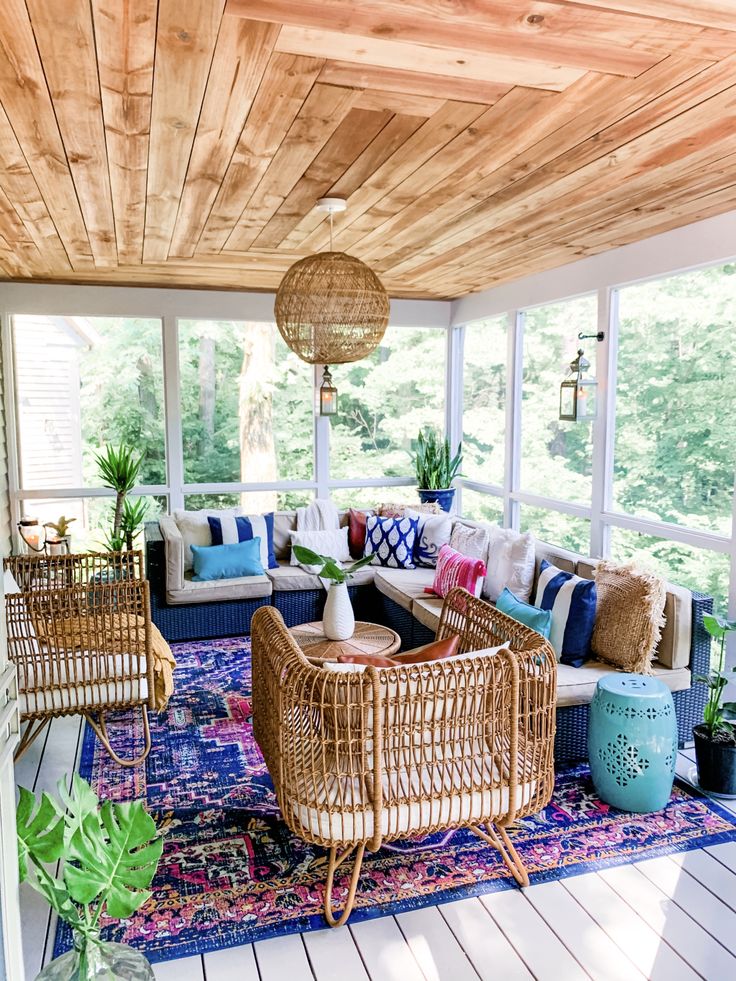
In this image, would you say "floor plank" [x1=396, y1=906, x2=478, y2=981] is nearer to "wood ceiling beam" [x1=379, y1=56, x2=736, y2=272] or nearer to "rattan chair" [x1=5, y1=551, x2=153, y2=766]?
"rattan chair" [x1=5, y1=551, x2=153, y2=766]

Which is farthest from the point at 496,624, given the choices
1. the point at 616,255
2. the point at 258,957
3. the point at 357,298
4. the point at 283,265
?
the point at 283,265

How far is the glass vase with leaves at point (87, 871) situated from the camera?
58.4 inches

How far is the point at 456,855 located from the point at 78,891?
1.66 metres

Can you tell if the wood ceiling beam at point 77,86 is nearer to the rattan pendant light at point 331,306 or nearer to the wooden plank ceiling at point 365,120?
the wooden plank ceiling at point 365,120

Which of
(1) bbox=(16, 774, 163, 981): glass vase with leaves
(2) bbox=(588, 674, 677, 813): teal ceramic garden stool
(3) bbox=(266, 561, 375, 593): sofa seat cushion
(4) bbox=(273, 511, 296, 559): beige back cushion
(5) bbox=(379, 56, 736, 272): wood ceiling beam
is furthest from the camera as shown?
(4) bbox=(273, 511, 296, 559): beige back cushion

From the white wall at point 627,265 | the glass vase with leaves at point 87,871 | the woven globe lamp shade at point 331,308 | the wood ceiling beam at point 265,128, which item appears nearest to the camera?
the glass vase with leaves at point 87,871

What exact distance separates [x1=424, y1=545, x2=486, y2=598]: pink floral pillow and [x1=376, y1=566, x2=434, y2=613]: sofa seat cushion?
0.39 feet

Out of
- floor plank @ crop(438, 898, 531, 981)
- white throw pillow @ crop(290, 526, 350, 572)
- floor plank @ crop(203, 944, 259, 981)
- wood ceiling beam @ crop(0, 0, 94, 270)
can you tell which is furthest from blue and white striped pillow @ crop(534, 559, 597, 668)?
wood ceiling beam @ crop(0, 0, 94, 270)

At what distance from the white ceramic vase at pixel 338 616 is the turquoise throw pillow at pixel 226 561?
1208 millimetres

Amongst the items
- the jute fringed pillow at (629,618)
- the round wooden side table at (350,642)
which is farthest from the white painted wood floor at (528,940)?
the round wooden side table at (350,642)

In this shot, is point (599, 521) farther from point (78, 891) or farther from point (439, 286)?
point (78, 891)

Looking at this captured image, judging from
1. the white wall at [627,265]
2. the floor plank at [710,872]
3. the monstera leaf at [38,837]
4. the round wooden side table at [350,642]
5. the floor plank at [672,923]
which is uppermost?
the white wall at [627,265]

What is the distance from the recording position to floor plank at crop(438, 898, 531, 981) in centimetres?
220

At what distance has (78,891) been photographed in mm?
1490
